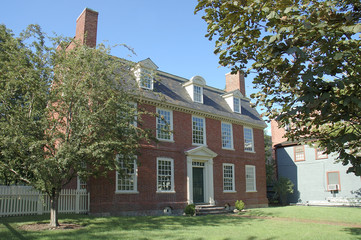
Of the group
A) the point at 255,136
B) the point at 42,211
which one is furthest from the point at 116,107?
the point at 255,136

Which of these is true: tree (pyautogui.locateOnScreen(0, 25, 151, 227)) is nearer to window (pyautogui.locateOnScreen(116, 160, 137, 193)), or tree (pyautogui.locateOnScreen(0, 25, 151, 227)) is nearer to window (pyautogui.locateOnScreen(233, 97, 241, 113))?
window (pyautogui.locateOnScreen(116, 160, 137, 193))

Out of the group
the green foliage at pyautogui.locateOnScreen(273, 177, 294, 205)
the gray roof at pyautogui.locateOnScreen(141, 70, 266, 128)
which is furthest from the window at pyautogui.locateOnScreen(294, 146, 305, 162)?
the gray roof at pyautogui.locateOnScreen(141, 70, 266, 128)

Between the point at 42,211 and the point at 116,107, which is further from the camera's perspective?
the point at 42,211

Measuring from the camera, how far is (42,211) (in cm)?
1420

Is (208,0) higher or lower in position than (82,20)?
lower

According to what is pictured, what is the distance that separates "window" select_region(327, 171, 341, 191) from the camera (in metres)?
24.5

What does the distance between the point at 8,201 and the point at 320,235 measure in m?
12.3

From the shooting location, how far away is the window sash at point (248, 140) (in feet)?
77.0

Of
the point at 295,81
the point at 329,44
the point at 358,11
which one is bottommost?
A: the point at 295,81

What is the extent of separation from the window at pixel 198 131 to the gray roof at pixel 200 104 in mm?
533

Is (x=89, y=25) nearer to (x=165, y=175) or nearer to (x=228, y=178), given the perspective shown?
(x=165, y=175)

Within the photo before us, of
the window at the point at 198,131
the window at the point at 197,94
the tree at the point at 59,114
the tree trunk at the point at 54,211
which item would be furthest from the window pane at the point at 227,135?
the tree trunk at the point at 54,211

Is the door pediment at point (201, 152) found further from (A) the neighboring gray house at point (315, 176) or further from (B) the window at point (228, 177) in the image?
(A) the neighboring gray house at point (315, 176)

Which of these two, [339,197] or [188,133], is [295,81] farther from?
[339,197]
